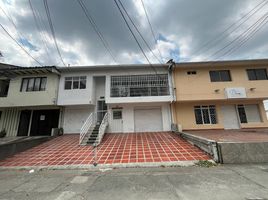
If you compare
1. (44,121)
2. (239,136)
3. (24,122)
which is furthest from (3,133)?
(239,136)

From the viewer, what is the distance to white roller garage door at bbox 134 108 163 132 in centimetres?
1132

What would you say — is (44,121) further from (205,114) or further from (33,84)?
(205,114)

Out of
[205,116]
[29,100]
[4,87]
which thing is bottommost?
[205,116]

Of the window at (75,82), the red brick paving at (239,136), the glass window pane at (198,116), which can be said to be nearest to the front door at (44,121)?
the window at (75,82)

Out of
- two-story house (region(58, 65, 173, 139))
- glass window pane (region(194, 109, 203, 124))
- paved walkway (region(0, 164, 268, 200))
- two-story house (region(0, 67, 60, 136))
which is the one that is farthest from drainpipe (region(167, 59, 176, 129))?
two-story house (region(0, 67, 60, 136))

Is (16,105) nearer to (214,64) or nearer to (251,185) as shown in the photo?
(251,185)

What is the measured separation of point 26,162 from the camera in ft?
18.6

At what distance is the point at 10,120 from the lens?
11836mm

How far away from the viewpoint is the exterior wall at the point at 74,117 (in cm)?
1151

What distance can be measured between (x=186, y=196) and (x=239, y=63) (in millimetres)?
12582

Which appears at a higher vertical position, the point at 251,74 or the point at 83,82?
the point at 251,74

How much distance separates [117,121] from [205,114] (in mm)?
8176

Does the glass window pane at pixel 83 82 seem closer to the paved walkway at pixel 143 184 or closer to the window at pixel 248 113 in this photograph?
the paved walkway at pixel 143 184

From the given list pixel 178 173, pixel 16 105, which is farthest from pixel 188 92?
pixel 16 105
